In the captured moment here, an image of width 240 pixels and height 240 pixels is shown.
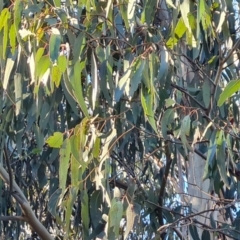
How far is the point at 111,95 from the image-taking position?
1.78 meters

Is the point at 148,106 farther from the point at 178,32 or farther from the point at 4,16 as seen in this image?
the point at 4,16

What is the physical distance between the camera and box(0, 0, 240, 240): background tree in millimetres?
1550

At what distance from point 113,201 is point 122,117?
388 millimetres

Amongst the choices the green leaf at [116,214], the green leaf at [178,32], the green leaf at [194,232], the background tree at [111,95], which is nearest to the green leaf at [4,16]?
the background tree at [111,95]

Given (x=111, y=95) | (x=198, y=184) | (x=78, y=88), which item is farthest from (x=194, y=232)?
(x=78, y=88)

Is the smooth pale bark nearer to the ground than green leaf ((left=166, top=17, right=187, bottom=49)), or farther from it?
nearer to the ground

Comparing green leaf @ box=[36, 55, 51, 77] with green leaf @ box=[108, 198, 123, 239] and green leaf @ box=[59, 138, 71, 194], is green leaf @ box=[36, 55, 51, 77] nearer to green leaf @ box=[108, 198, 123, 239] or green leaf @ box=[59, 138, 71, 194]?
green leaf @ box=[59, 138, 71, 194]

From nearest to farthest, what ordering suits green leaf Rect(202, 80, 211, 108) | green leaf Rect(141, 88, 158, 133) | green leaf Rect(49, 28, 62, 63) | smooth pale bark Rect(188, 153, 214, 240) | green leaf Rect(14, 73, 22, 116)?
green leaf Rect(49, 28, 62, 63), green leaf Rect(141, 88, 158, 133), green leaf Rect(14, 73, 22, 116), green leaf Rect(202, 80, 211, 108), smooth pale bark Rect(188, 153, 214, 240)

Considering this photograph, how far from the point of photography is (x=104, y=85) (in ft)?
Answer: 5.57

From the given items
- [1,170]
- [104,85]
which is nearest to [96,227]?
[1,170]

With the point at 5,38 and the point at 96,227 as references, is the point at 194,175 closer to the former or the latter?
the point at 96,227

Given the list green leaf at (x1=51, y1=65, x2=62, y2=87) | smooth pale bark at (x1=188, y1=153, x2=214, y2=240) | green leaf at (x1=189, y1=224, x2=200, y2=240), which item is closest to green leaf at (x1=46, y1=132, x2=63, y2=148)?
green leaf at (x1=51, y1=65, x2=62, y2=87)

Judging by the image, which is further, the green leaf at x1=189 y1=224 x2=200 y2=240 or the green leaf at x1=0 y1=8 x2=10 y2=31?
the green leaf at x1=189 y1=224 x2=200 y2=240

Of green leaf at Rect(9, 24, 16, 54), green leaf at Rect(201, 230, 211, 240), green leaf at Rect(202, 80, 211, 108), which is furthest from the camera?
green leaf at Rect(201, 230, 211, 240)
